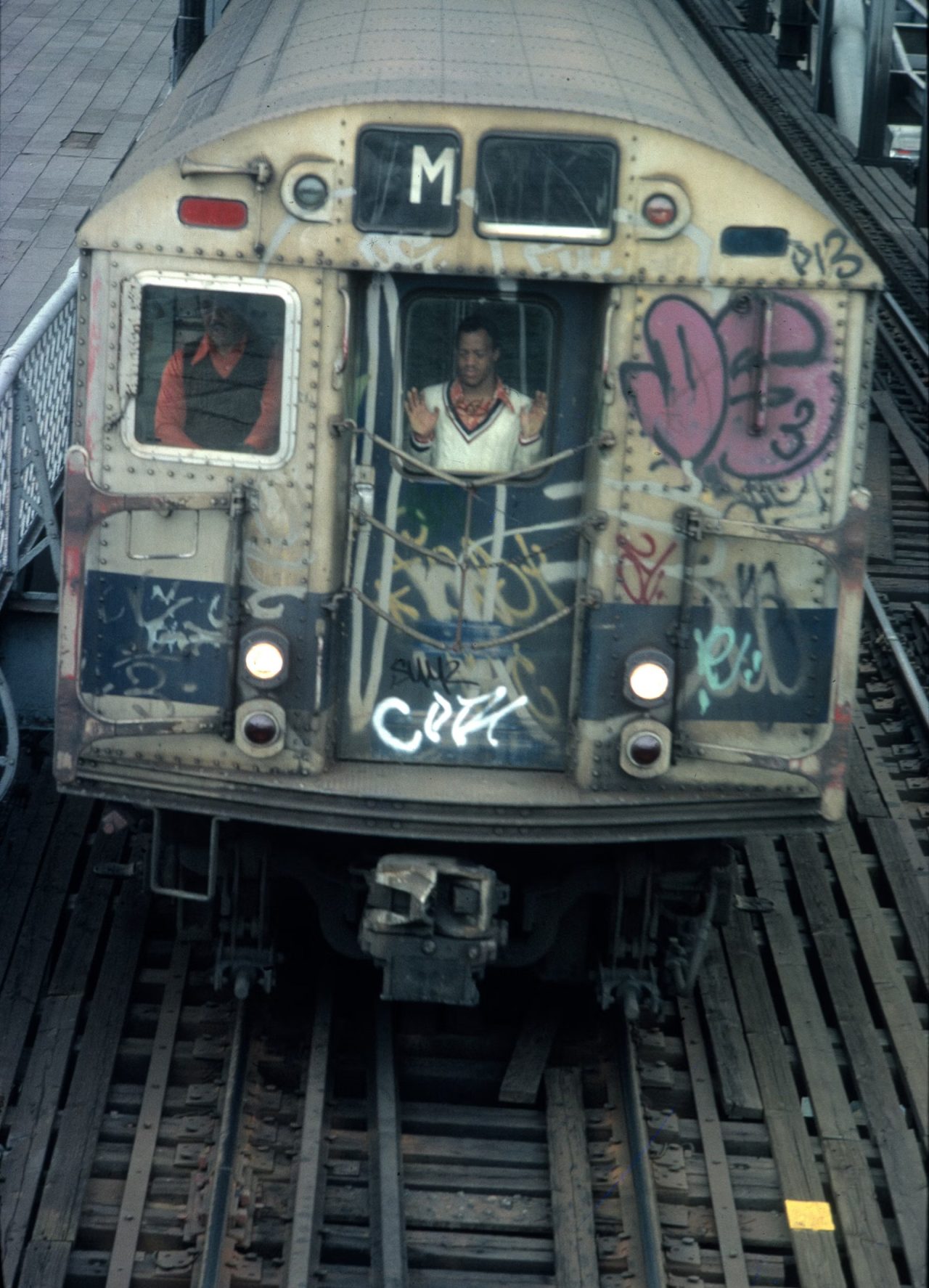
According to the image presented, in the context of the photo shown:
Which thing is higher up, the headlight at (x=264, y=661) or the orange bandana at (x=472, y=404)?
the orange bandana at (x=472, y=404)

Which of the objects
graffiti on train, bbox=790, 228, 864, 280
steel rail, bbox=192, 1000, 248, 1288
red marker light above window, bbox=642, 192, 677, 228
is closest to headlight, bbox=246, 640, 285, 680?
steel rail, bbox=192, 1000, 248, 1288

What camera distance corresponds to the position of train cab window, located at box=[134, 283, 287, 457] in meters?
6.02

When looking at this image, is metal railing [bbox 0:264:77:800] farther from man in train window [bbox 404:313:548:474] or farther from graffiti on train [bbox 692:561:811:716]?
graffiti on train [bbox 692:561:811:716]

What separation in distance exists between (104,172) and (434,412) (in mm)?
11221

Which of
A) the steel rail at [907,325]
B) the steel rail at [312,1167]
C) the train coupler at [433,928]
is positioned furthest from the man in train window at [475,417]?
the steel rail at [907,325]

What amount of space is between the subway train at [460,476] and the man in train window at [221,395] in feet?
0.04

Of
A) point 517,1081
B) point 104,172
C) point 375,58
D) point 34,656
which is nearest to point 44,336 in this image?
point 34,656


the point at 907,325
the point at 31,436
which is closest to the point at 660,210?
the point at 31,436

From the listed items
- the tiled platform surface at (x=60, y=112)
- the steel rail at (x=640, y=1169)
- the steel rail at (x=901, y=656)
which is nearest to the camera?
the steel rail at (x=640, y=1169)

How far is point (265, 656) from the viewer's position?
20.3 ft

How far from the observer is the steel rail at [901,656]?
958cm

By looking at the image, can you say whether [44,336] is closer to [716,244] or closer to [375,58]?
[375,58]

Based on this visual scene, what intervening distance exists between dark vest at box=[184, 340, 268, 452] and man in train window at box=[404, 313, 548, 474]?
20.4 inches

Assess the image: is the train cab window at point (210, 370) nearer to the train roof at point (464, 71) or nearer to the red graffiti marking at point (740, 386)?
the train roof at point (464, 71)
